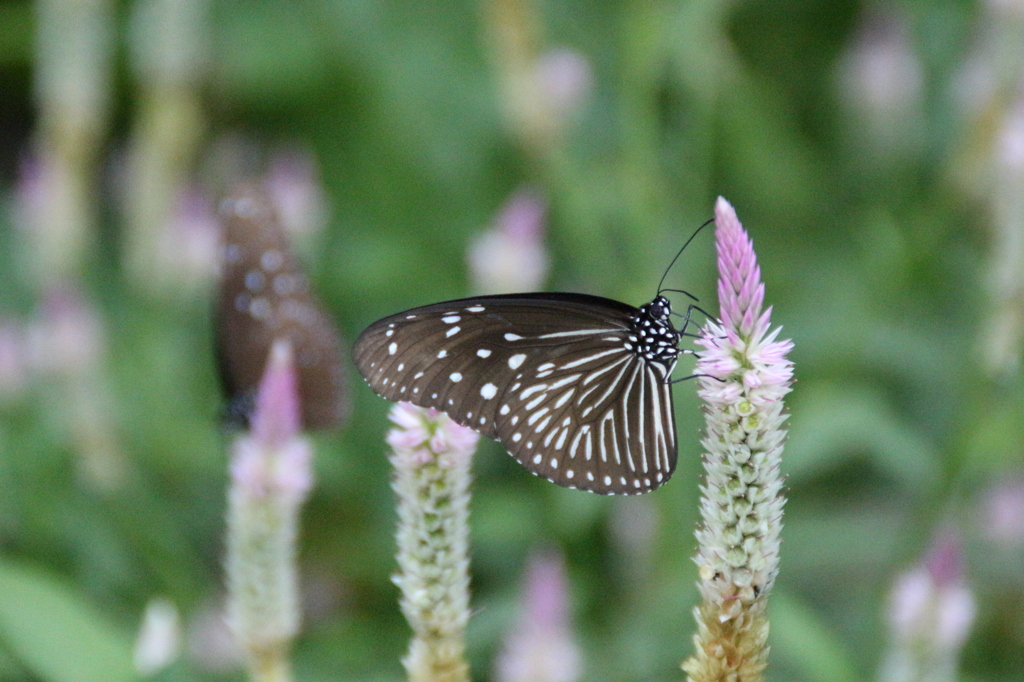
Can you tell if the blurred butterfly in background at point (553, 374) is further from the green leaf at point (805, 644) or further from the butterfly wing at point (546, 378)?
the green leaf at point (805, 644)

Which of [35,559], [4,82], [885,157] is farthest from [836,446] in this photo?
[4,82]

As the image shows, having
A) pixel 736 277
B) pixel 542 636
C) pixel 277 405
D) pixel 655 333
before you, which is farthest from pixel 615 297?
pixel 736 277

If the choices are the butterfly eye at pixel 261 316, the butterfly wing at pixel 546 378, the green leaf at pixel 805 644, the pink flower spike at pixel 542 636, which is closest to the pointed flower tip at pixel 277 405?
the butterfly wing at pixel 546 378

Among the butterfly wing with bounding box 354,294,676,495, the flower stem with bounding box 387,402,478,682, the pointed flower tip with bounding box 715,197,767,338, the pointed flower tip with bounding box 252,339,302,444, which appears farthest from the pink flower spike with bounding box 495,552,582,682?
the pointed flower tip with bounding box 715,197,767,338

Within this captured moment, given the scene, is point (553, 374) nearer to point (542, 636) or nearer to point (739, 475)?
point (542, 636)

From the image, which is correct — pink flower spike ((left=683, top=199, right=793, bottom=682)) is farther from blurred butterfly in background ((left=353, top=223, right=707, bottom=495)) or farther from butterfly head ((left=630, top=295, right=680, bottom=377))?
butterfly head ((left=630, top=295, right=680, bottom=377))

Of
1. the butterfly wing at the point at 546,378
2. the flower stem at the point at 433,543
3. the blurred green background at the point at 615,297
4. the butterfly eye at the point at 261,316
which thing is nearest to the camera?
the flower stem at the point at 433,543

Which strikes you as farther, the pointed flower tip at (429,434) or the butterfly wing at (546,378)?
the butterfly wing at (546,378)
